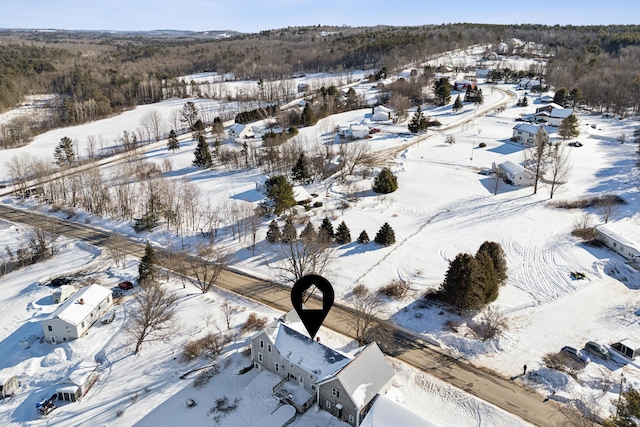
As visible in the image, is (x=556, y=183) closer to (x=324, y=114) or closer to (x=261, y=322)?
(x=261, y=322)

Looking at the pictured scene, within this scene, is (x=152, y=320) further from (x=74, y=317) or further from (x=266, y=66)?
(x=266, y=66)

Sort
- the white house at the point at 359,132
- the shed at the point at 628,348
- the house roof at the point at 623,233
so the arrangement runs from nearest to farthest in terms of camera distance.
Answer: the shed at the point at 628,348, the house roof at the point at 623,233, the white house at the point at 359,132

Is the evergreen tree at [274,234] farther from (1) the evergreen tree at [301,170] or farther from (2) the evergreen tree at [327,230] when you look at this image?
(1) the evergreen tree at [301,170]

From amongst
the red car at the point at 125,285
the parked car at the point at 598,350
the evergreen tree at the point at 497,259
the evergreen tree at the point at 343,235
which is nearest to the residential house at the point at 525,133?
the evergreen tree at the point at 497,259

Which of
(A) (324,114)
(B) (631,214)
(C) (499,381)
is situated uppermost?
(A) (324,114)

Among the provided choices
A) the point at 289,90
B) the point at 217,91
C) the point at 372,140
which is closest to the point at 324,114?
the point at 372,140

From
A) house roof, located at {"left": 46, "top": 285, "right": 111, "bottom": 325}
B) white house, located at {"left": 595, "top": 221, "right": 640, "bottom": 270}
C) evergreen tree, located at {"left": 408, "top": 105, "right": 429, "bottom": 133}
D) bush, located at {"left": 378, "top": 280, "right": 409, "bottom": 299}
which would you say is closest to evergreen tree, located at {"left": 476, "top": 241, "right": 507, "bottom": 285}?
bush, located at {"left": 378, "top": 280, "right": 409, "bottom": 299}

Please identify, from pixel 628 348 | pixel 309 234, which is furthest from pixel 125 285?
pixel 628 348
